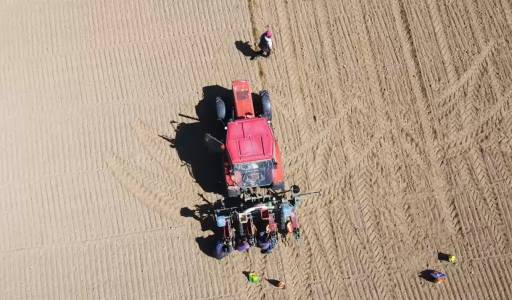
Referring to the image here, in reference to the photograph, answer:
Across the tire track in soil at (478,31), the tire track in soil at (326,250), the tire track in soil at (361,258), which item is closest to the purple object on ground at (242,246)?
the tire track in soil at (326,250)

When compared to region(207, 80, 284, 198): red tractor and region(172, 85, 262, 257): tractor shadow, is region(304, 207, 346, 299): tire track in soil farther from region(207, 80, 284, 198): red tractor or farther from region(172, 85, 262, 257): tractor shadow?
region(172, 85, 262, 257): tractor shadow

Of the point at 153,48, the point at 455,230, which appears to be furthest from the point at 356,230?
the point at 153,48

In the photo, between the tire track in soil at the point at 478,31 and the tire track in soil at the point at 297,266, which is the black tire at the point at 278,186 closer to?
the tire track in soil at the point at 297,266

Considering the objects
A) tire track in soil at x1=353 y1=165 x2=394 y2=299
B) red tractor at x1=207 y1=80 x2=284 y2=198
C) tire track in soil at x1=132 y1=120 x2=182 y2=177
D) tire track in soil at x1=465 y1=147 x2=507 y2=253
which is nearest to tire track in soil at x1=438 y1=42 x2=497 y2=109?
tire track in soil at x1=465 y1=147 x2=507 y2=253

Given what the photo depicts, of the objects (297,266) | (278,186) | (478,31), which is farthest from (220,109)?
(478,31)

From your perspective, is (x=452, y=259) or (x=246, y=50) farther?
(x=246, y=50)

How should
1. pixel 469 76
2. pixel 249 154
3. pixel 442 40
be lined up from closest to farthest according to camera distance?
1. pixel 249 154
2. pixel 469 76
3. pixel 442 40

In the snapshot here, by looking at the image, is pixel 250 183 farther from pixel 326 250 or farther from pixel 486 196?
pixel 486 196
